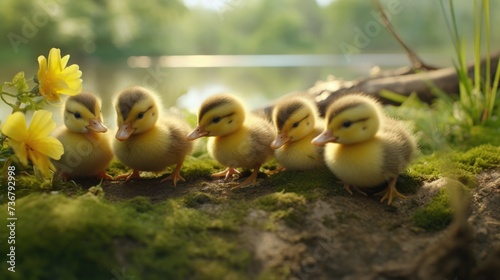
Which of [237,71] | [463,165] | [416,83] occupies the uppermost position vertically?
[463,165]

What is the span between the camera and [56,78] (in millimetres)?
1965

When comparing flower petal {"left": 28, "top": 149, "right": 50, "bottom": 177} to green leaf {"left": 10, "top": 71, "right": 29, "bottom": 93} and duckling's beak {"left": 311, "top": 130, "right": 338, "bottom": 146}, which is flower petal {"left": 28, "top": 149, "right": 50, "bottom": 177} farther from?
duckling's beak {"left": 311, "top": 130, "right": 338, "bottom": 146}

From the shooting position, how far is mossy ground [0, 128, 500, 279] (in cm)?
135

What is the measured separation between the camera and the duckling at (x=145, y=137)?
79.5 inches

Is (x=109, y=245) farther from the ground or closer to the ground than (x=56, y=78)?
closer to the ground

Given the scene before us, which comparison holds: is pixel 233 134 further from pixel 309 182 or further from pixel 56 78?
pixel 56 78

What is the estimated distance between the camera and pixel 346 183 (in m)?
1.90

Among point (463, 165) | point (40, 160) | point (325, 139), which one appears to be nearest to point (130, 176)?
point (40, 160)

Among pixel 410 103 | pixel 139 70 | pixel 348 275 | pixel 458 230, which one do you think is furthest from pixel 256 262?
pixel 139 70

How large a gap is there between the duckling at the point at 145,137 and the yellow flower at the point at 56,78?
197 mm

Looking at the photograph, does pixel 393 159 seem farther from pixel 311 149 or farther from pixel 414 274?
pixel 414 274

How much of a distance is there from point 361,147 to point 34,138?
122 cm

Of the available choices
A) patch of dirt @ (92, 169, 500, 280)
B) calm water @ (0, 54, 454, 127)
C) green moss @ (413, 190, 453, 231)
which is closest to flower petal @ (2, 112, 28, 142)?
patch of dirt @ (92, 169, 500, 280)

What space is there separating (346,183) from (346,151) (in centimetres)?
13
